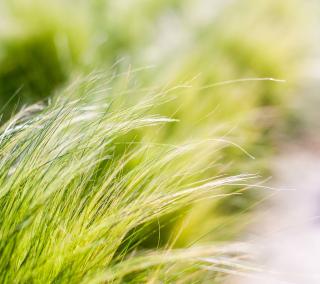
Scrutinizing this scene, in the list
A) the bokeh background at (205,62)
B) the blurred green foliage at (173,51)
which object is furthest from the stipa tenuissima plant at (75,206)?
the blurred green foliage at (173,51)

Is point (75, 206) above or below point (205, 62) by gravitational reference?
above

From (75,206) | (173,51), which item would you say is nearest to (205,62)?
(173,51)

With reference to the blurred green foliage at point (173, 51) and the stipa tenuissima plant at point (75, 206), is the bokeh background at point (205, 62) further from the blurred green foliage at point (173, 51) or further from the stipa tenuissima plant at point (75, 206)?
the stipa tenuissima plant at point (75, 206)

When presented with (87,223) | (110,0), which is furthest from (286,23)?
(87,223)

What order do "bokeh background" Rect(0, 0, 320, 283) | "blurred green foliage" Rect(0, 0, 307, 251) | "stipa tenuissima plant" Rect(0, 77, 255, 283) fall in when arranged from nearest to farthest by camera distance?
"stipa tenuissima plant" Rect(0, 77, 255, 283) < "bokeh background" Rect(0, 0, 320, 283) < "blurred green foliage" Rect(0, 0, 307, 251)

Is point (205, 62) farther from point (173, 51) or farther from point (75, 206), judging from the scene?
point (75, 206)

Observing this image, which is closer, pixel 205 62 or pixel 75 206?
pixel 75 206

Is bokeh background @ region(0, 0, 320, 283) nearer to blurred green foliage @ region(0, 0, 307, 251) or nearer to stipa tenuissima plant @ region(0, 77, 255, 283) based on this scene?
blurred green foliage @ region(0, 0, 307, 251)

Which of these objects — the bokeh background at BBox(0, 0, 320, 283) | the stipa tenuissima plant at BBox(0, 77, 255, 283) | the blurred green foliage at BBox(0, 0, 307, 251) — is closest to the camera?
the stipa tenuissima plant at BBox(0, 77, 255, 283)

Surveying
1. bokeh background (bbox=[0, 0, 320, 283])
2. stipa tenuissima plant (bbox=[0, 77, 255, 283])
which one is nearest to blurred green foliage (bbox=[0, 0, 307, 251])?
bokeh background (bbox=[0, 0, 320, 283])

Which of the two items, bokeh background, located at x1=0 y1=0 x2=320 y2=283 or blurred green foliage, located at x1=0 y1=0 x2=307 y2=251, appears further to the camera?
blurred green foliage, located at x1=0 y1=0 x2=307 y2=251
